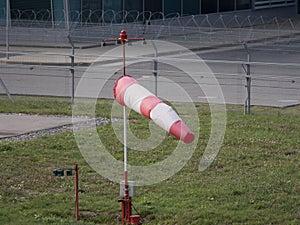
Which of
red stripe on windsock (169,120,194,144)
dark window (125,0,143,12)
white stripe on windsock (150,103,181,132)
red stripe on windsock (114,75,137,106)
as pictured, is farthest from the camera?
dark window (125,0,143,12)

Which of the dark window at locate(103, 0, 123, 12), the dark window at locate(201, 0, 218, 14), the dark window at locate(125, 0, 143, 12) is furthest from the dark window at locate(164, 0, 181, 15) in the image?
the dark window at locate(103, 0, 123, 12)

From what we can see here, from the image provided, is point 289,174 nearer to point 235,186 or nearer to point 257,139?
point 235,186

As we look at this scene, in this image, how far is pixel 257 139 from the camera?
14531 mm

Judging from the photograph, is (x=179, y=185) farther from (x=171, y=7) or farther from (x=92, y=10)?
(x=171, y=7)

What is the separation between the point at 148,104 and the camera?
870 cm

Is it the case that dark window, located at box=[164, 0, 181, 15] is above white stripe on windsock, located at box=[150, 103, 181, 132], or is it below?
below

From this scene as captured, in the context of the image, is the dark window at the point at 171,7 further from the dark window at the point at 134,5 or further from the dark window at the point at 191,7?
the dark window at the point at 134,5

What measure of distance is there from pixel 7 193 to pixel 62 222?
66.0 inches

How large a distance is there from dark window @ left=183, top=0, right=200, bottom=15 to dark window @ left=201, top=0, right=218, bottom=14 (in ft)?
1.25

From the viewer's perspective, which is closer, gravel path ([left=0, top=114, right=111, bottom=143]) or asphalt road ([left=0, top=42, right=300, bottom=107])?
gravel path ([left=0, top=114, right=111, bottom=143])

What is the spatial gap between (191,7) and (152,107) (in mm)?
31658

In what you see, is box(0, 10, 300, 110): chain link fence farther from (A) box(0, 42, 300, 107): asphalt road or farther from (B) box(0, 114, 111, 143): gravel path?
(B) box(0, 114, 111, 143): gravel path

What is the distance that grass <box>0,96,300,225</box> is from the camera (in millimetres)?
10117

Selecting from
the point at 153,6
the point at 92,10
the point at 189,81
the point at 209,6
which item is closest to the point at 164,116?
the point at 189,81
